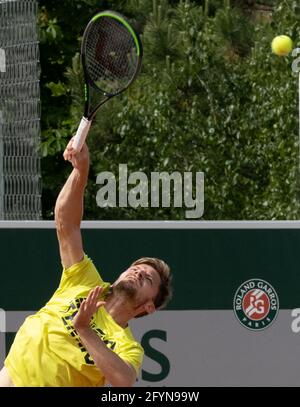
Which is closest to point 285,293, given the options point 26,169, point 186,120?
point 26,169

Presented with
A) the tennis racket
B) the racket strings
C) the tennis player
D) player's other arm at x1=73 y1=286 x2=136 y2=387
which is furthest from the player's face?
the racket strings

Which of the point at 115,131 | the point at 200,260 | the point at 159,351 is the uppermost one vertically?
the point at 115,131

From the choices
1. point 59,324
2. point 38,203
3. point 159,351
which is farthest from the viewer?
point 38,203

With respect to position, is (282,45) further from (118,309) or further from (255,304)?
(118,309)

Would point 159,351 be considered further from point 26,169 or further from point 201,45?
point 201,45

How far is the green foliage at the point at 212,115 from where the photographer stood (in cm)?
1361

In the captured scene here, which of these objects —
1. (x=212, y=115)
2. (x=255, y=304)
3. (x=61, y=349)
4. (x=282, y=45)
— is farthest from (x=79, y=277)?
(x=212, y=115)

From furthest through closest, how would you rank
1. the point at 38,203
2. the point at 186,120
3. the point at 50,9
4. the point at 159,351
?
the point at 50,9, the point at 186,120, the point at 38,203, the point at 159,351

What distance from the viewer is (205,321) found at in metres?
7.38

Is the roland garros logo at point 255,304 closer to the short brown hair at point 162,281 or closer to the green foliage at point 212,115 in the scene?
the short brown hair at point 162,281

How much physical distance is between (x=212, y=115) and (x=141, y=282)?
343 inches

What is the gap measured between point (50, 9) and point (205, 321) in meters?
11.3

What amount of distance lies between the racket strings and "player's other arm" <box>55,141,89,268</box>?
39.7 inches

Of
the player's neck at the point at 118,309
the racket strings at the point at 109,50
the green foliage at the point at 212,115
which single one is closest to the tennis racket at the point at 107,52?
the racket strings at the point at 109,50
